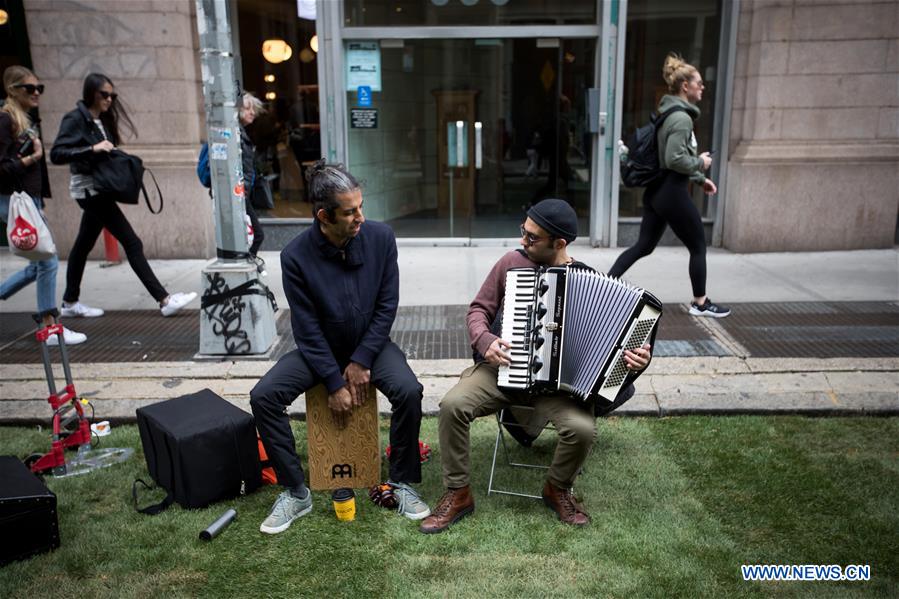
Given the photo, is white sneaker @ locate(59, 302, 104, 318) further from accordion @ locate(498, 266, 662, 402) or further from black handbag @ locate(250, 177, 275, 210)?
accordion @ locate(498, 266, 662, 402)

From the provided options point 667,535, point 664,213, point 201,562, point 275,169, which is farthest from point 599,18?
point 201,562

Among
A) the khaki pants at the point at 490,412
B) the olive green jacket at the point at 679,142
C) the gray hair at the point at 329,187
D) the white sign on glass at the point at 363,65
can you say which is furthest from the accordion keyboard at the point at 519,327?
the white sign on glass at the point at 363,65

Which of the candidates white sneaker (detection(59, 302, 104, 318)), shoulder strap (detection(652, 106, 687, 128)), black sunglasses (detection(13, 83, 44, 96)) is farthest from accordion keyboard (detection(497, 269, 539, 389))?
white sneaker (detection(59, 302, 104, 318))

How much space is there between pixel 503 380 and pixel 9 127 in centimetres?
418

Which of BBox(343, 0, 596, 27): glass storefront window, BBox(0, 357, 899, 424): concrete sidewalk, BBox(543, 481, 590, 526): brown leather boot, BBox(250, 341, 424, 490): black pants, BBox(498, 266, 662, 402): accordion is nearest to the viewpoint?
BBox(498, 266, 662, 402): accordion

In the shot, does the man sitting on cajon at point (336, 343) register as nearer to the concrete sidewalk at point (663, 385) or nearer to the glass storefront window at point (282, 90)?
the concrete sidewalk at point (663, 385)

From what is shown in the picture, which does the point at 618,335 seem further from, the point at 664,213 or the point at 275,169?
the point at 275,169

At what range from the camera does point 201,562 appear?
328 cm

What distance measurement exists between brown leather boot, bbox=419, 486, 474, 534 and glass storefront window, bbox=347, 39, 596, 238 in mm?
6054

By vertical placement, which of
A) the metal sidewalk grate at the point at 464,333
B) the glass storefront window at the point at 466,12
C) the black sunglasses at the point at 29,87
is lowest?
the metal sidewalk grate at the point at 464,333

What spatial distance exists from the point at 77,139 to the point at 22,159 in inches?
20.6

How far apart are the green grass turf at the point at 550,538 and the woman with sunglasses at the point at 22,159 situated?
7.04 ft

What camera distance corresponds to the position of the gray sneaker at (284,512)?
3.51m

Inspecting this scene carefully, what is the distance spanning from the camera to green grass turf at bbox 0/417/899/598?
10.2 ft
